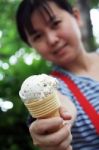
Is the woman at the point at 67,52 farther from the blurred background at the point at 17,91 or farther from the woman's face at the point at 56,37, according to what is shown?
the blurred background at the point at 17,91

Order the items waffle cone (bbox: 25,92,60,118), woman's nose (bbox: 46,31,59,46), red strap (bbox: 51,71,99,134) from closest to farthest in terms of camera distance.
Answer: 1. waffle cone (bbox: 25,92,60,118)
2. red strap (bbox: 51,71,99,134)
3. woman's nose (bbox: 46,31,59,46)

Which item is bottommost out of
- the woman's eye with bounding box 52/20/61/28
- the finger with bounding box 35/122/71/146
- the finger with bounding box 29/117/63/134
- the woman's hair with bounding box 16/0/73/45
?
the finger with bounding box 35/122/71/146

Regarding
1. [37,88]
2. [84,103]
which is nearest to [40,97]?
[37,88]

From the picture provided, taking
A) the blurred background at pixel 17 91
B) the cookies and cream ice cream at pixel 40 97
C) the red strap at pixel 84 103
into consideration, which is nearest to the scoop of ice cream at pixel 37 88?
the cookies and cream ice cream at pixel 40 97

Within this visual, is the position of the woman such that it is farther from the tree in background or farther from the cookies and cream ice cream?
the tree in background

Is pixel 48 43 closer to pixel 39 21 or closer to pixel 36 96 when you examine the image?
pixel 39 21

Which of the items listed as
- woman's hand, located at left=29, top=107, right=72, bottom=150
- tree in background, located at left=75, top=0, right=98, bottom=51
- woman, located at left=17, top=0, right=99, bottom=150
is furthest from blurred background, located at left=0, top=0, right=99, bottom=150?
woman's hand, located at left=29, top=107, right=72, bottom=150

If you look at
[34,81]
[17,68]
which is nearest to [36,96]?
[34,81]
